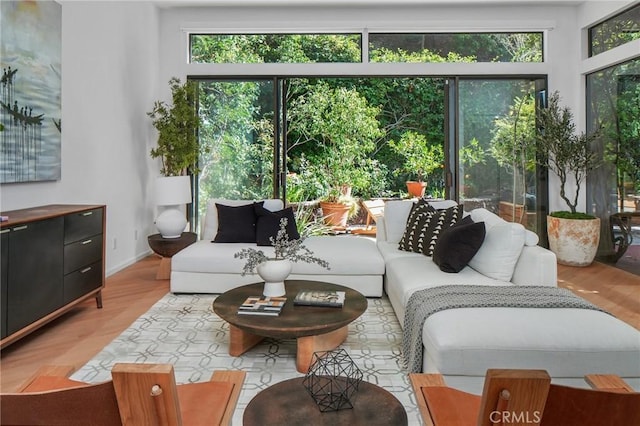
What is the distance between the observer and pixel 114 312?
3764mm

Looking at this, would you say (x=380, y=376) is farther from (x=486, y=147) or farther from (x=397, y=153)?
(x=397, y=153)

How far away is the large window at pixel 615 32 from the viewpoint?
5.17 metres

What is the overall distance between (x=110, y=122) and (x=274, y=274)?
10.4 feet

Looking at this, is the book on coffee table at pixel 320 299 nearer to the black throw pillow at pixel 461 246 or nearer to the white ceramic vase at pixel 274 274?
the white ceramic vase at pixel 274 274

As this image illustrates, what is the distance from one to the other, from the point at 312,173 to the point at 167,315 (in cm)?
570

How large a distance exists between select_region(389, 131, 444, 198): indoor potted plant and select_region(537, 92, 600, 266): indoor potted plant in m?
2.95

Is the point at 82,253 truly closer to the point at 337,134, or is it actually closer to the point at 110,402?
the point at 110,402

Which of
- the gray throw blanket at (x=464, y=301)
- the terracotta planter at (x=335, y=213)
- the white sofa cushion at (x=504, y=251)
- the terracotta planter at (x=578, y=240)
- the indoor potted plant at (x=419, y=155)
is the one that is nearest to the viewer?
the gray throw blanket at (x=464, y=301)

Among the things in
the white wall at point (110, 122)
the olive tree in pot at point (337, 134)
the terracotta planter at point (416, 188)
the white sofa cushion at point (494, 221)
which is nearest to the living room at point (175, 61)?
the white wall at point (110, 122)

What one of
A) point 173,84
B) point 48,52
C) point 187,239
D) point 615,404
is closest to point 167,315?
point 187,239

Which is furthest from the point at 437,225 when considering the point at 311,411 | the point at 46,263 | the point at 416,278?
the point at 46,263

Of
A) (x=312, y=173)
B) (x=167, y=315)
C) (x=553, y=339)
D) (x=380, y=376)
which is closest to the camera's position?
(x=553, y=339)

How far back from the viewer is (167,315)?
3.62m

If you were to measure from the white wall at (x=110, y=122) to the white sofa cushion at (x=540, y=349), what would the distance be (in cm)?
320
